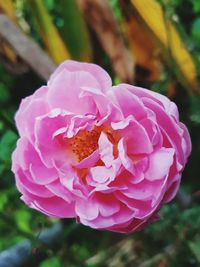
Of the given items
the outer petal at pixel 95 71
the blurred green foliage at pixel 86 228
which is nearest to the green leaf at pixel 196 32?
the blurred green foliage at pixel 86 228

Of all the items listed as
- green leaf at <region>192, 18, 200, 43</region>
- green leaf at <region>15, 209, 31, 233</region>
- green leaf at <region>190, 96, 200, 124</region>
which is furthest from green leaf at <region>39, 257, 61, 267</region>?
green leaf at <region>192, 18, 200, 43</region>

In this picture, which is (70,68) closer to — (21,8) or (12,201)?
(12,201)

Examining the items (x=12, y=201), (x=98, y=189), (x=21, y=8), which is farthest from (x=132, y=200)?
(x=21, y=8)

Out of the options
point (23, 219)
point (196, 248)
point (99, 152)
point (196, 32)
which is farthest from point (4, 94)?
point (99, 152)

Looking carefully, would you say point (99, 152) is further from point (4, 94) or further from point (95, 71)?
point (4, 94)

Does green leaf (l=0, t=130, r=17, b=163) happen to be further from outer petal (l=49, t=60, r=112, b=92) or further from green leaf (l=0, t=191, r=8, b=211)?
outer petal (l=49, t=60, r=112, b=92)

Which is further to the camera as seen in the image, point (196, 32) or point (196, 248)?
point (196, 32)
